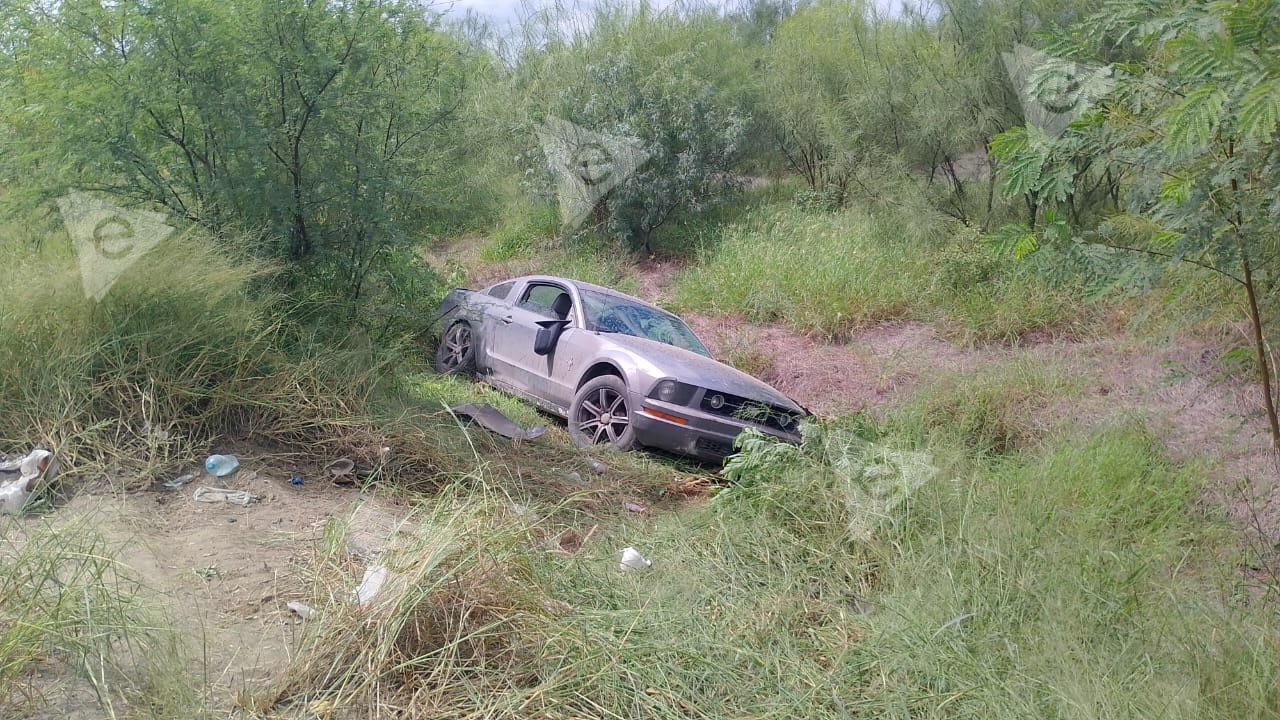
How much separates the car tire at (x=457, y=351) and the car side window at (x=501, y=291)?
50 cm

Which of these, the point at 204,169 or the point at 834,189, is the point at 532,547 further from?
the point at 834,189

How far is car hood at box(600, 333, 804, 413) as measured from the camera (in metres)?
7.82

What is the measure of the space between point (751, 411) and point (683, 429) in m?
0.54

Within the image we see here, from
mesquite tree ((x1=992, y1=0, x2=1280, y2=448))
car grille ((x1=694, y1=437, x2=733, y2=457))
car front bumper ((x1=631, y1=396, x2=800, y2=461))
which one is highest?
mesquite tree ((x1=992, y1=0, x2=1280, y2=448))

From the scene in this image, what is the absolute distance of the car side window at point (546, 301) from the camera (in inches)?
Answer: 371

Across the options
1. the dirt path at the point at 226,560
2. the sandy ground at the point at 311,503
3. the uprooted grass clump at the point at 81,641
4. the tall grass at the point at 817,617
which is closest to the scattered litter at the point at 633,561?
the tall grass at the point at 817,617

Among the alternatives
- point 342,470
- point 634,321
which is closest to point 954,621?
point 342,470

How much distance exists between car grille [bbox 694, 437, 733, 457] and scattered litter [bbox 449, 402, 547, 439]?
1211 millimetres

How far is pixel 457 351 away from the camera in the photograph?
10.1m

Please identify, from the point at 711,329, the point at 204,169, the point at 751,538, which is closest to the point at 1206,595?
the point at 751,538

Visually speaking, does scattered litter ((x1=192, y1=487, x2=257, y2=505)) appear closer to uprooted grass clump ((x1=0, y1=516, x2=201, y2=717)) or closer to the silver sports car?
uprooted grass clump ((x1=0, y1=516, x2=201, y2=717))

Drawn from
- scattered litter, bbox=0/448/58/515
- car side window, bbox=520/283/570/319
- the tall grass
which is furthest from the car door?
scattered litter, bbox=0/448/58/515

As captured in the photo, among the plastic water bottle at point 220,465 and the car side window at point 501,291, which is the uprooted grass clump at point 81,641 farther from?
the car side window at point 501,291

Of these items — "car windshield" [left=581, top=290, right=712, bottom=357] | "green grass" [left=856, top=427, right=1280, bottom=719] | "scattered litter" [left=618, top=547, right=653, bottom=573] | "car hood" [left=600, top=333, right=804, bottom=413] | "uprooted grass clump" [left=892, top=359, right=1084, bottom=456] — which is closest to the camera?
"green grass" [left=856, top=427, right=1280, bottom=719]
